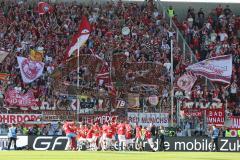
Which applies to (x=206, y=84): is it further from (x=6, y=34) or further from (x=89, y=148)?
(x=6, y=34)

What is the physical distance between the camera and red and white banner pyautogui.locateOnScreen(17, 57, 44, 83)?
186 ft

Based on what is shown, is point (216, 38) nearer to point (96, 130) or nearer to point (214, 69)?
point (214, 69)

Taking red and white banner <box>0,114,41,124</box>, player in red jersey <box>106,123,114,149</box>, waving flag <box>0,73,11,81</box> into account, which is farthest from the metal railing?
waving flag <box>0,73,11,81</box>

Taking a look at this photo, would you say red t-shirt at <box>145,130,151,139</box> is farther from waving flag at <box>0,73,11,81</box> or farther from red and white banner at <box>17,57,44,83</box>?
waving flag at <box>0,73,11,81</box>

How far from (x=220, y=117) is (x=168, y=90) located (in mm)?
4083

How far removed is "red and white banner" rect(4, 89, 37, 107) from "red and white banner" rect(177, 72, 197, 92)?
10.1 m

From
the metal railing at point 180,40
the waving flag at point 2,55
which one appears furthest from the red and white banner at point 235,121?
the waving flag at point 2,55

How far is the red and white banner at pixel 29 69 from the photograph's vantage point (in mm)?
56750

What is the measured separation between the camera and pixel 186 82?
5672cm

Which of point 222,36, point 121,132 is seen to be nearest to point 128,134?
point 121,132

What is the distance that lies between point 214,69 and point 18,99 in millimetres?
13819

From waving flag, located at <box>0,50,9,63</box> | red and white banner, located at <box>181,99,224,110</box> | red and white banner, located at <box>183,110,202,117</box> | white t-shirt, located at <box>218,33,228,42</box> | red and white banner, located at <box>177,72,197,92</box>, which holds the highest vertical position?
white t-shirt, located at <box>218,33,228,42</box>

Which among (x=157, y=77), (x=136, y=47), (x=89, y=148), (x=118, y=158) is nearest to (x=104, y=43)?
(x=136, y=47)

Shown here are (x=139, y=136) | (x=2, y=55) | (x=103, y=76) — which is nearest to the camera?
(x=139, y=136)
